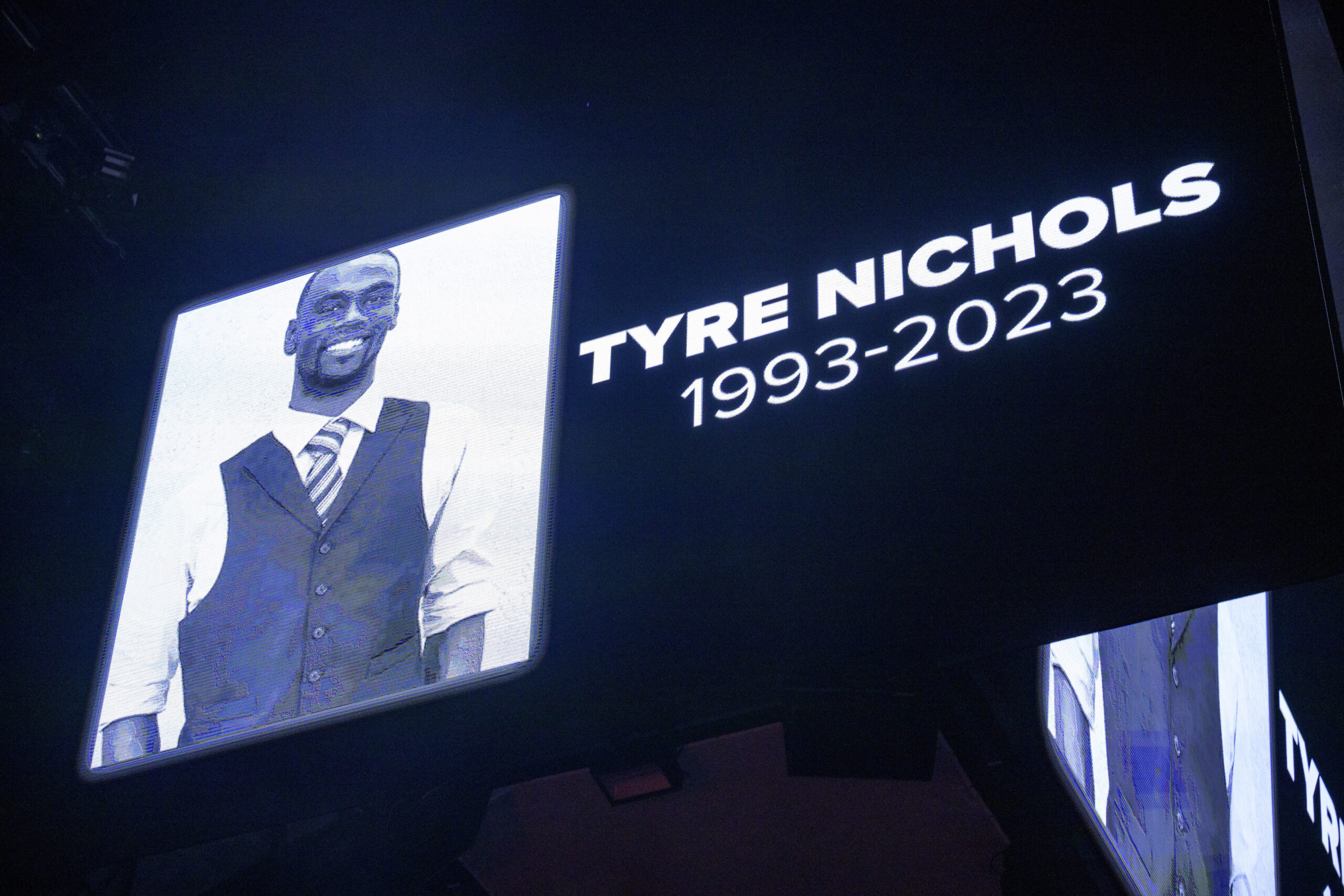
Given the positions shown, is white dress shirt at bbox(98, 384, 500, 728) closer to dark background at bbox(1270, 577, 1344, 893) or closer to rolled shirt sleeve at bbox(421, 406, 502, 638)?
rolled shirt sleeve at bbox(421, 406, 502, 638)

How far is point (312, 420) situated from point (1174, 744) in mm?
1893

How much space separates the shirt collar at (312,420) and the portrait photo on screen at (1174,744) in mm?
1490

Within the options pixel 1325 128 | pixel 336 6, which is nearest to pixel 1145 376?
pixel 1325 128

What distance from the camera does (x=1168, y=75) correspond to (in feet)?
7.70

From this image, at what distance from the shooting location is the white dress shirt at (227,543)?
7.60 feet

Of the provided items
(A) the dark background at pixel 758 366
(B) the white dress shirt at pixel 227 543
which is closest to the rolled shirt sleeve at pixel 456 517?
(B) the white dress shirt at pixel 227 543

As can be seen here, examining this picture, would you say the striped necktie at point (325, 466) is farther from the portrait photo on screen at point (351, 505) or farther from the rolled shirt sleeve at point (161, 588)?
the rolled shirt sleeve at point (161, 588)

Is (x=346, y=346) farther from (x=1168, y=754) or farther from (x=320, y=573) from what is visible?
(x=1168, y=754)

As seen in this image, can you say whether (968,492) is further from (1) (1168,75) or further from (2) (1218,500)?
(1) (1168,75)

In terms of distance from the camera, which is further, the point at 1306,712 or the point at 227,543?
the point at 1306,712

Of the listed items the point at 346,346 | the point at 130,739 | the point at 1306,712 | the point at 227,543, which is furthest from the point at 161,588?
the point at 1306,712

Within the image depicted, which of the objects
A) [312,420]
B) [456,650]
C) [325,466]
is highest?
[312,420]

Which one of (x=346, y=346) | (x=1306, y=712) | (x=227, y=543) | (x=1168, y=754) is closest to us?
(x=1168, y=754)

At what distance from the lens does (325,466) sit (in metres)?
2.61
